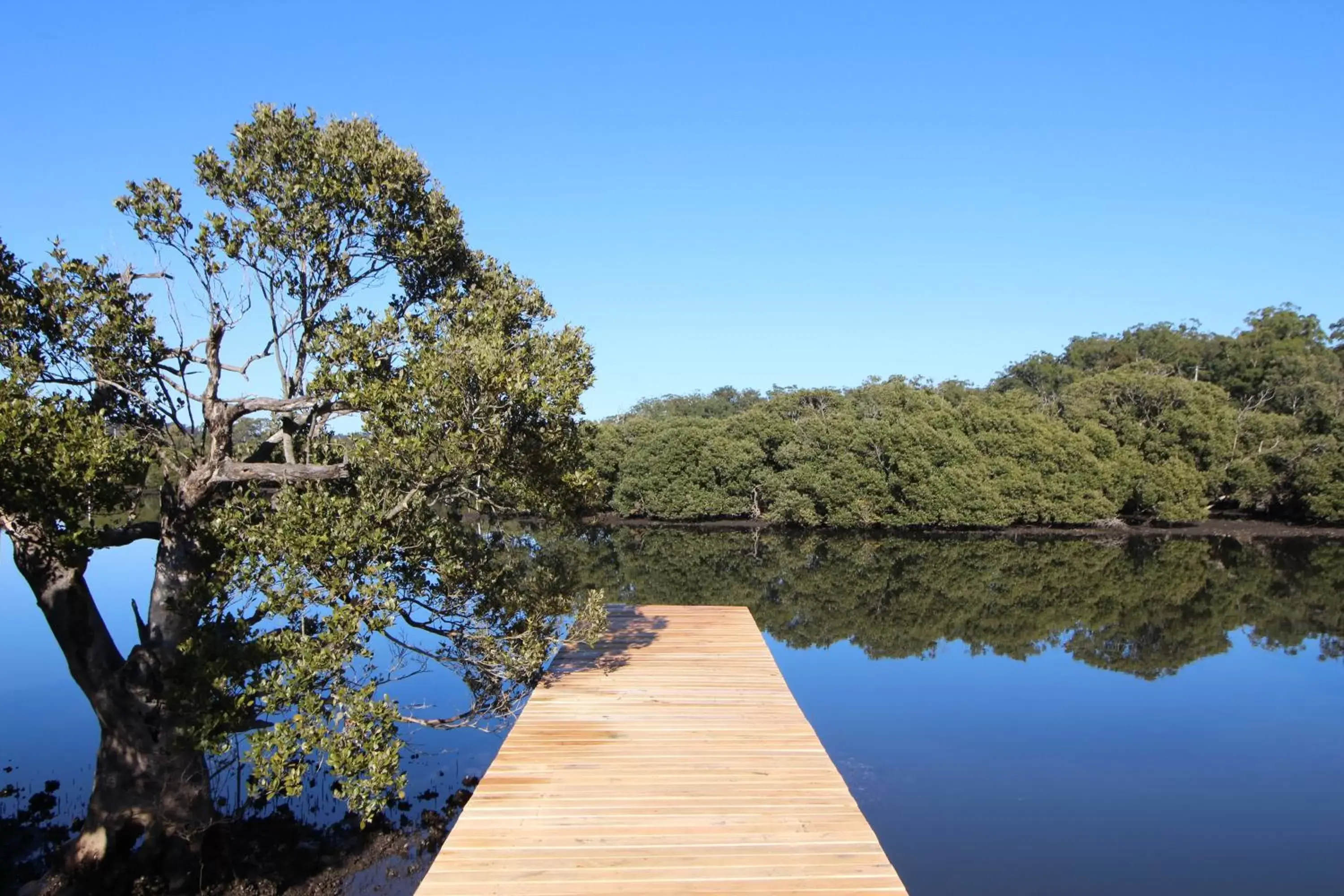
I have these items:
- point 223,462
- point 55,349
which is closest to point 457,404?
point 223,462

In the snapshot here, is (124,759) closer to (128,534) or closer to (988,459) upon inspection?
(128,534)

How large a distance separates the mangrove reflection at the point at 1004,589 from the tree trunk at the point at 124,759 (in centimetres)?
683

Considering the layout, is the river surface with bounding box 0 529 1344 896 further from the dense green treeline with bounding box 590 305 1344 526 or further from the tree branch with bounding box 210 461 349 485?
the dense green treeline with bounding box 590 305 1344 526

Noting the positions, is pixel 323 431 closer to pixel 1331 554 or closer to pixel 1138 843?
pixel 1138 843

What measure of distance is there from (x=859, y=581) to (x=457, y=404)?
16.6 m

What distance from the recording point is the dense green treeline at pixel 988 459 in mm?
30312

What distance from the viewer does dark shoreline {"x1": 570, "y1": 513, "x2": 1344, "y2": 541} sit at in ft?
97.6

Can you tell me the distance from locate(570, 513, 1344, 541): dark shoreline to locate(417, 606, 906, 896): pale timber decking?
2053cm

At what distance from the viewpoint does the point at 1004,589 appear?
21.1 metres

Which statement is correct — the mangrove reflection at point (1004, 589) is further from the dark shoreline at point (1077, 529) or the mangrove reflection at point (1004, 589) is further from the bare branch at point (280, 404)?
the bare branch at point (280, 404)

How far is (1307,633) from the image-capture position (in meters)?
17.4

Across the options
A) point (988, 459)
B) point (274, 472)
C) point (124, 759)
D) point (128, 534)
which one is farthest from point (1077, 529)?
point (128, 534)

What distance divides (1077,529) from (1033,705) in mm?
19975

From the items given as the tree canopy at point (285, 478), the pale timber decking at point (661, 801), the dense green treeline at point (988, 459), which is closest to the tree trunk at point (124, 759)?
the tree canopy at point (285, 478)
